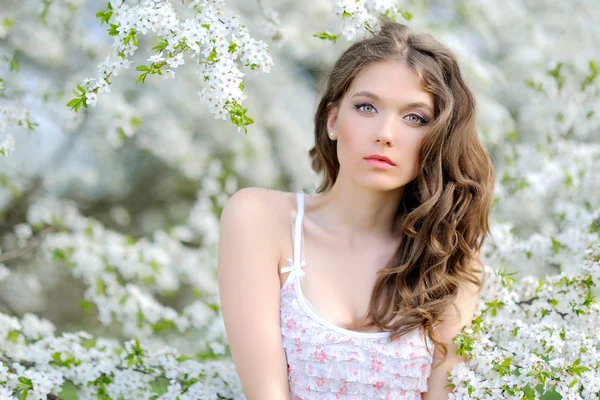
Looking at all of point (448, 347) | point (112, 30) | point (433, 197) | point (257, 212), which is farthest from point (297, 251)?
point (112, 30)

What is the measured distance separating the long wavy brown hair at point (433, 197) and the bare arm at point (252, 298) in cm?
25

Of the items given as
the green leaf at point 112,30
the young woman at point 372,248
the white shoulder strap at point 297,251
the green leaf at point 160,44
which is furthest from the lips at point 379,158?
the green leaf at point 112,30

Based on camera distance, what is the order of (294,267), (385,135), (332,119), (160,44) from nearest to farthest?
(160,44), (385,135), (294,267), (332,119)

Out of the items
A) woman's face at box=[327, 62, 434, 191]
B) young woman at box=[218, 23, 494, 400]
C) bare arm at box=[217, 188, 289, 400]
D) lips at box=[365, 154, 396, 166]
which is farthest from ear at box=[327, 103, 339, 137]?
bare arm at box=[217, 188, 289, 400]

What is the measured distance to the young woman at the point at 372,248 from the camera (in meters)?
2.08

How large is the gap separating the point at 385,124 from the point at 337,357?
659 mm

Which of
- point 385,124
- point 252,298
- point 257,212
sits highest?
point 385,124

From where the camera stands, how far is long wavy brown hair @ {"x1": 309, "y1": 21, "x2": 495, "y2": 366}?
2135mm

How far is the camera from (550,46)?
188 inches

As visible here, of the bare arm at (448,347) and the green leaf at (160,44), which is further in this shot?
the bare arm at (448,347)

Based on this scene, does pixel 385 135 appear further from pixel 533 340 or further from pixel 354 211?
pixel 533 340

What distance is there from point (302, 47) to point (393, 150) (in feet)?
7.19

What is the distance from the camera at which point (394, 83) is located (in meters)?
2.10

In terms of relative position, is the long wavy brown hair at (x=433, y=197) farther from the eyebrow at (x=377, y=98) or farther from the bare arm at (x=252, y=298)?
the bare arm at (x=252, y=298)
